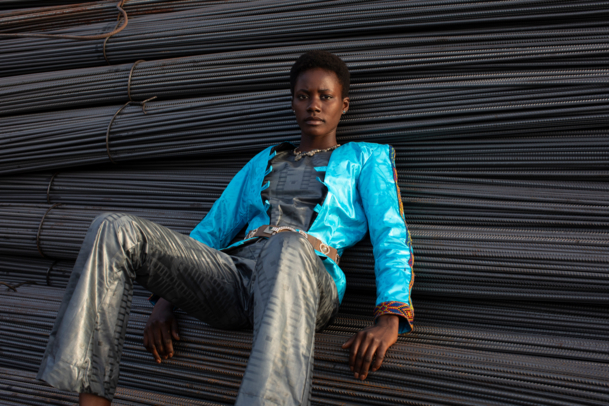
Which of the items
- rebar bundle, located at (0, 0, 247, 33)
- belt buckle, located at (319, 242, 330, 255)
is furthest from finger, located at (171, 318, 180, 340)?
rebar bundle, located at (0, 0, 247, 33)

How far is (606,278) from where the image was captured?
1.57m

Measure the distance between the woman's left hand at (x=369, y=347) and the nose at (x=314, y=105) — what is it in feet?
3.29

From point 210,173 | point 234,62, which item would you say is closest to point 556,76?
point 234,62

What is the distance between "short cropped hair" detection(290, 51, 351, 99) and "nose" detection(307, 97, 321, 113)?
170mm

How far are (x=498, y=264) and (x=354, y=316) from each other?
64 cm

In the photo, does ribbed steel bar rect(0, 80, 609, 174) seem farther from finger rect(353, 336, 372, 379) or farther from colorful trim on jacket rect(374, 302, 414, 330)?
finger rect(353, 336, 372, 379)

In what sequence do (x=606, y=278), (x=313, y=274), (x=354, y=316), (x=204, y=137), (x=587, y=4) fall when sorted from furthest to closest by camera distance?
(x=204, y=137)
(x=587, y=4)
(x=354, y=316)
(x=606, y=278)
(x=313, y=274)

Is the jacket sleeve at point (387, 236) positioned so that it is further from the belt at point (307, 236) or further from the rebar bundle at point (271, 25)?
the rebar bundle at point (271, 25)

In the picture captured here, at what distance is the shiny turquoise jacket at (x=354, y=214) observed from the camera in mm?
1485

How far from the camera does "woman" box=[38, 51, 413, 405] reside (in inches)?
43.4

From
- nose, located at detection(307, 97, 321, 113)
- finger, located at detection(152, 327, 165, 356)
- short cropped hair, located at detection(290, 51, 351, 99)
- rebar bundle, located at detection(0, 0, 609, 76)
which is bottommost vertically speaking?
finger, located at detection(152, 327, 165, 356)

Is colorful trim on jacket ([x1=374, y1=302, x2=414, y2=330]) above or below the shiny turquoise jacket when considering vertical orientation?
below

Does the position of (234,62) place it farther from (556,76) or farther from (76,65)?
(556,76)

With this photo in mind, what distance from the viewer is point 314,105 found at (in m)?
1.88
